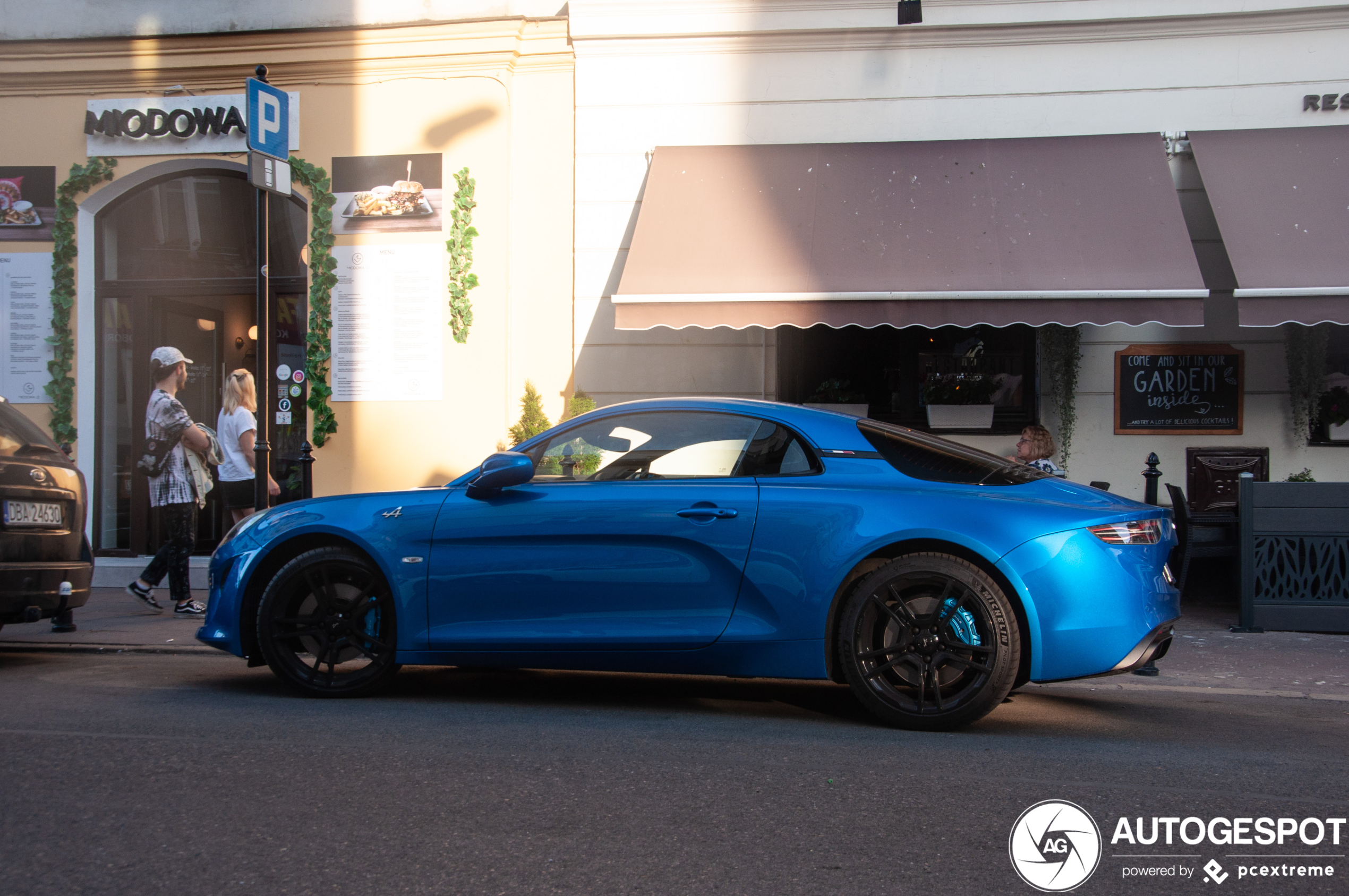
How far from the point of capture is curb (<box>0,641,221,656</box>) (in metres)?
6.93

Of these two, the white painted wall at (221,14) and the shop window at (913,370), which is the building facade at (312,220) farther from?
the shop window at (913,370)

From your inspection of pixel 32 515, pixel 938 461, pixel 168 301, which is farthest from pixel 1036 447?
pixel 168 301

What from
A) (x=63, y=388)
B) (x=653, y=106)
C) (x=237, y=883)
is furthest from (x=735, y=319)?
(x=63, y=388)

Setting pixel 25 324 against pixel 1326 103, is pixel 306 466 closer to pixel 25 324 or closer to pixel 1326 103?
pixel 25 324

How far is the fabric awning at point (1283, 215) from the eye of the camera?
8141 millimetres

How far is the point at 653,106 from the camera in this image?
1050 cm

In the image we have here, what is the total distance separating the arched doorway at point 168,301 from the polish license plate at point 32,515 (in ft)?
16.2

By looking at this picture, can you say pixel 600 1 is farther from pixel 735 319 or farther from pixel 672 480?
pixel 672 480

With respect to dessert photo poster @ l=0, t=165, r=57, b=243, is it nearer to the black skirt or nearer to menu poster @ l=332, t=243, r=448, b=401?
menu poster @ l=332, t=243, r=448, b=401

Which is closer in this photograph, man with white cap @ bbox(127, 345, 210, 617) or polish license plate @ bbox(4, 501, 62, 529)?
polish license plate @ bbox(4, 501, 62, 529)

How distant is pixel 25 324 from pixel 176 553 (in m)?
4.47

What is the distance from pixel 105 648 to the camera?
6.99m

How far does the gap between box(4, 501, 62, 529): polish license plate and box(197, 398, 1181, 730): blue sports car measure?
62.7 inches

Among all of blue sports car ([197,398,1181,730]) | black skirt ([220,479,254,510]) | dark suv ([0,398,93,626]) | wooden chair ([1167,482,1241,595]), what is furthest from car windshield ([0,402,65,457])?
wooden chair ([1167,482,1241,595])
